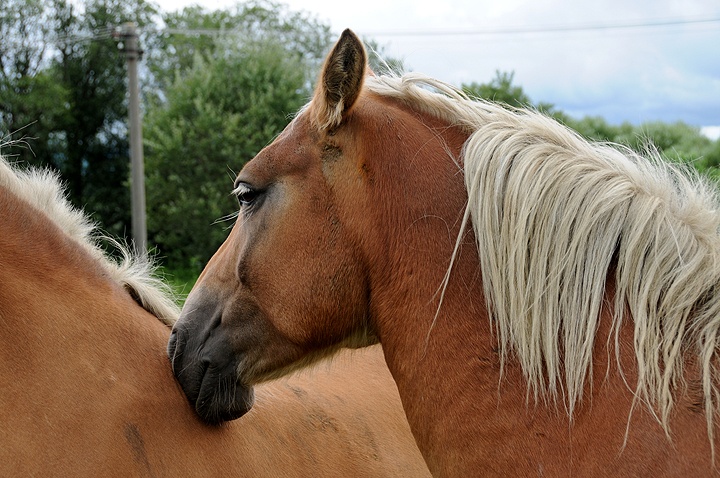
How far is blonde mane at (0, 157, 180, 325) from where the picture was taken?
94.9 inches

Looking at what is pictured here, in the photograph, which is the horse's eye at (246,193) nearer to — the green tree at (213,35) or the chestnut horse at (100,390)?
the chestnut horse at (100,390)

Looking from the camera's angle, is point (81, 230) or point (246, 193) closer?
point (246, 193)

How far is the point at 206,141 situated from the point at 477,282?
15.1 meters

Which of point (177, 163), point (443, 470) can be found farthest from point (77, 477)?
point (177, 163)

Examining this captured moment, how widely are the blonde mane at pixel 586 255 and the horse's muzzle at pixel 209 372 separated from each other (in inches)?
36.4

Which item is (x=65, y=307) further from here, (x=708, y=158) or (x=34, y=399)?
(x=708, y=158)

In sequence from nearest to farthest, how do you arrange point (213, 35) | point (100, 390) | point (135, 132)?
point (100, 390), point (135, 132), point (213, 35)

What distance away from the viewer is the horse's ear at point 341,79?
85.0 inches

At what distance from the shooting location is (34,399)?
205 cm

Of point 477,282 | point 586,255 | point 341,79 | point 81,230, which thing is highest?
point 341,79

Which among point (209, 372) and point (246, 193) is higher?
point (246, 193)

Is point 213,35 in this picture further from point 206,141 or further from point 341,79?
point 341,79

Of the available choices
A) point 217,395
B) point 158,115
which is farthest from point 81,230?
point 158,115

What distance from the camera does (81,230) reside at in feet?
8.41
